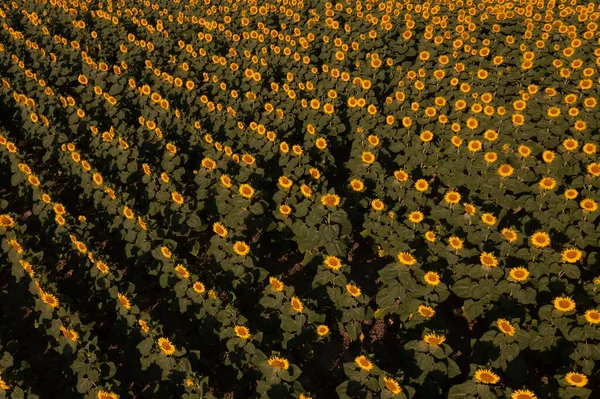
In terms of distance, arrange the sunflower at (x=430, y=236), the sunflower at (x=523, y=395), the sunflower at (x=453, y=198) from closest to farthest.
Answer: the sunflower at (x=523, y=395) < the sunflower at (x=430, y=236) < the sunflower at (x=453, y=198)

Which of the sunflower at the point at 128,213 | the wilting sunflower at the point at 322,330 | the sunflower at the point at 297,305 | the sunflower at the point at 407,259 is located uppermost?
the sunflower at the point at 407,259

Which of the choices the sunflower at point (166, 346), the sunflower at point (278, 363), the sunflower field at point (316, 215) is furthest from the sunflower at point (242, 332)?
the sunflower at point (166, 346)

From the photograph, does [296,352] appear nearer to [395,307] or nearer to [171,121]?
[395,307]

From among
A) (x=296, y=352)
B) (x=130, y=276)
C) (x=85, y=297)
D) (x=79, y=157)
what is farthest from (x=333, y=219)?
(x=79, y=157)

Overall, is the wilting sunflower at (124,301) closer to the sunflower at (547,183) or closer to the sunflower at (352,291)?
the sunflower at (352,291)

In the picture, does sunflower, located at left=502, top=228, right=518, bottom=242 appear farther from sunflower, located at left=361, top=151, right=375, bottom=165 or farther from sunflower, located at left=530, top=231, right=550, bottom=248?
sunflower, located at left=361, top=151, right=375, bottom=165

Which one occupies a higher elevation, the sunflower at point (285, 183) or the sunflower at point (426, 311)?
the sunflower at point (285, 183)

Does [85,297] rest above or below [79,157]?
below
